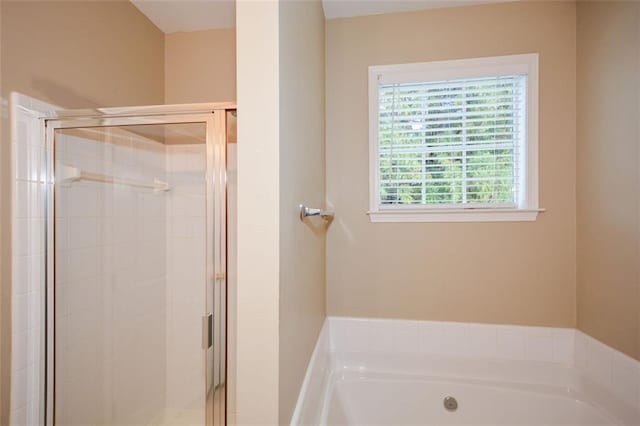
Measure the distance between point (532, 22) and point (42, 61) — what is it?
2.33 meters

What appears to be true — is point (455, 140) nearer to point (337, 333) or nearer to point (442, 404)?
point (337, 333)

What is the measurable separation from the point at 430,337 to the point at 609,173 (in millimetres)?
1186

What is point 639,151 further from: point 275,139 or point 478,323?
point 275,139

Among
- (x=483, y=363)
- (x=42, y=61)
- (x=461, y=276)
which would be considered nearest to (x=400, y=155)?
(x=461, y=276)

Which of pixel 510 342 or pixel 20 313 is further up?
pixel 20 313

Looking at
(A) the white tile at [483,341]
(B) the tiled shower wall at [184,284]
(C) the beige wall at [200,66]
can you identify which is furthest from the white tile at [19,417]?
(A) the white tile at [483,341]

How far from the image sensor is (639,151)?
126 cm

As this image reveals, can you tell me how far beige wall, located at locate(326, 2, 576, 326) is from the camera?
1.67m

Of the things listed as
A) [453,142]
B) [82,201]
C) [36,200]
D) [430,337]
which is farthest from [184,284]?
[453,142]

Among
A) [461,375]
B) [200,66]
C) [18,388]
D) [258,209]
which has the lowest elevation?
[461,375]

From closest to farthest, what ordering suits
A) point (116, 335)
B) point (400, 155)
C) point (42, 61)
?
point (42, 61)
point (116, 335)
point (400, 155)

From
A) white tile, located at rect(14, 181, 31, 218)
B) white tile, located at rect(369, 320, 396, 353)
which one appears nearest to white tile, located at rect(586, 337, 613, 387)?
white tile, located at rect(369, 320, 396, 353)

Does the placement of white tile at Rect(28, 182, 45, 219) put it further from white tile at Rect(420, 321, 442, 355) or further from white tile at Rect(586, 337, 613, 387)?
white tile at Rect(586, 337, 613, 387)

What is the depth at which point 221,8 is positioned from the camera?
1.79m
